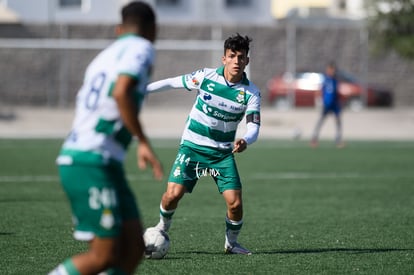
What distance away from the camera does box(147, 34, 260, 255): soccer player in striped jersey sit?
355 inches

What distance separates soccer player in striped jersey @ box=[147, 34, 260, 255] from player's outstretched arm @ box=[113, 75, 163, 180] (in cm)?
342

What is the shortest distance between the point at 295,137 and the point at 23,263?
23.4 metres

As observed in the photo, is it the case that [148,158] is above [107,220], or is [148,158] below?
above

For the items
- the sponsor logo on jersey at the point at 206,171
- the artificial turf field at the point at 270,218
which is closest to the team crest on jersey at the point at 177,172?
the sponsor logo on jersey at the point at 206,171

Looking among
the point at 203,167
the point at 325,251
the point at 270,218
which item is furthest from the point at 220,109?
the point at 270,218

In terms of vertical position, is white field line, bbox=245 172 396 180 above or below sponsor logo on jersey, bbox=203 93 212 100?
below

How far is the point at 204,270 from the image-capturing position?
7.96 m

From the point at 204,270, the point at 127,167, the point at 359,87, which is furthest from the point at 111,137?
the point at 359,87

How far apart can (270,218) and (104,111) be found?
266 inches

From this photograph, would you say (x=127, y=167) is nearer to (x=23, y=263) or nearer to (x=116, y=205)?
(x=23, y=263)

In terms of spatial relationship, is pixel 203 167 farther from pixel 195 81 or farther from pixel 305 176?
pixel 305 176

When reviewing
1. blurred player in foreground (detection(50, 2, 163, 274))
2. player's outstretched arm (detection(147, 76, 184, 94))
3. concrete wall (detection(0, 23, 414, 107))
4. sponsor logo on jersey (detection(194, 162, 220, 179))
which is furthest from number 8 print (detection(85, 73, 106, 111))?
concrete wall (detection(0, 23, 414, 107))

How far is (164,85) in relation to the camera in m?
8.83

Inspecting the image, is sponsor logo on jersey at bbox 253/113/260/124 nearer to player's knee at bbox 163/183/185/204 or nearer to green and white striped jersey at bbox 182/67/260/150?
green and white striped jersey at bbox 182/67/260/150
